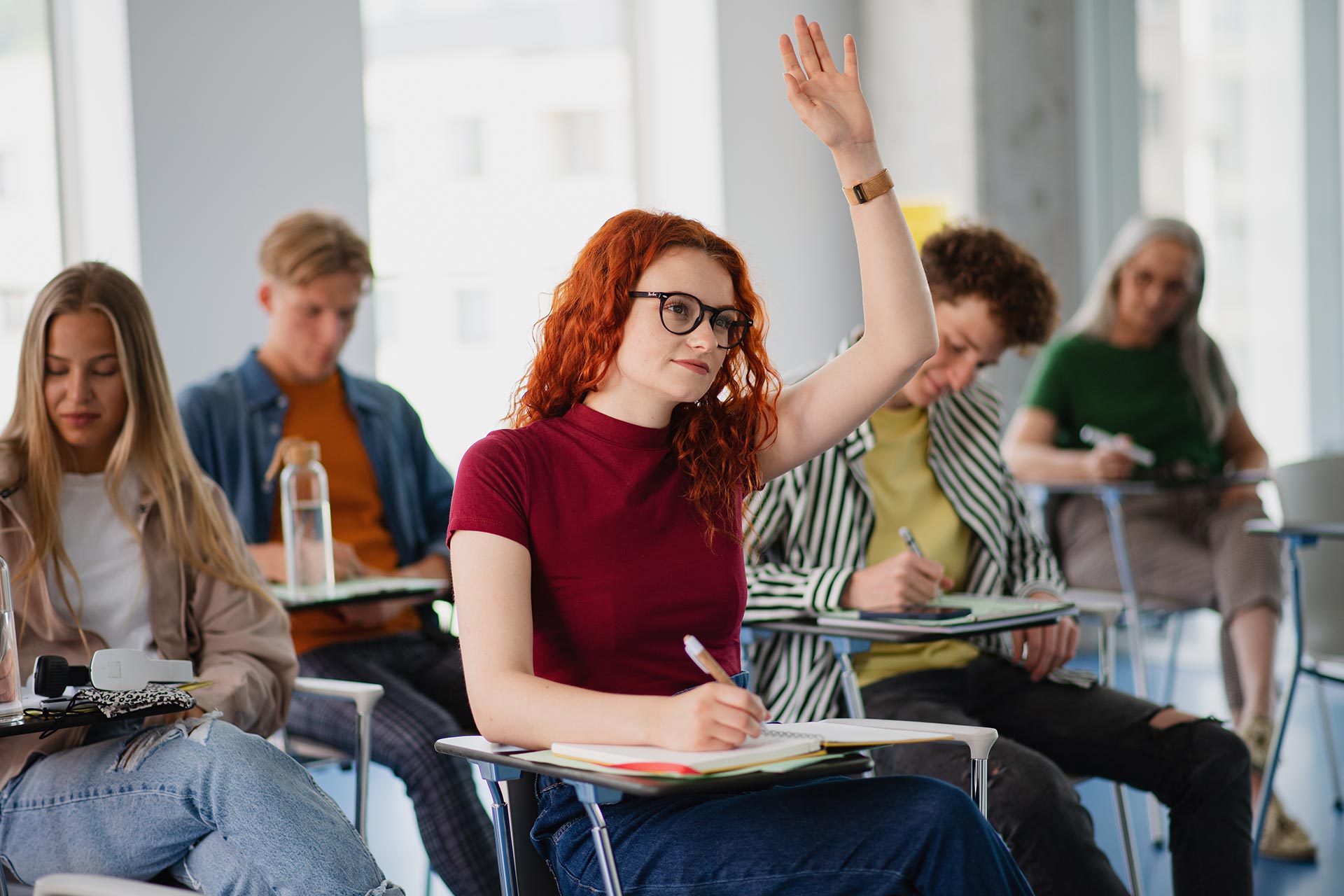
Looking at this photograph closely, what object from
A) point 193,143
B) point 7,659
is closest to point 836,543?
point 7,659

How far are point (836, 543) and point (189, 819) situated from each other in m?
1.16

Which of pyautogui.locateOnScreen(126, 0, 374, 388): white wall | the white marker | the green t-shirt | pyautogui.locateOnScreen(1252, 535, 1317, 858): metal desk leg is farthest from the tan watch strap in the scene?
pyautogui.locateOnScreen(126, 0, 374, 388): white wall

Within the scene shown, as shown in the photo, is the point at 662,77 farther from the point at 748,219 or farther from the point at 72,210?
the point at 72,210

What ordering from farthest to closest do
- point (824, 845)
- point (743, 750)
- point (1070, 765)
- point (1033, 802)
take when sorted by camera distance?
1. point (1070, 765)
2. point (1033, 802)
3. point (824, 845)
4. point (743, 750)

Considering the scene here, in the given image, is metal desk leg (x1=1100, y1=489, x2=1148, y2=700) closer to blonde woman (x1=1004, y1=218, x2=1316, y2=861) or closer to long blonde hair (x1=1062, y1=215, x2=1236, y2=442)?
blonde woman (x1=1004, y1=218, x2=1316, y2=861)

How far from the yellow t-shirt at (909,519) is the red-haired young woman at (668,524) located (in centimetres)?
67

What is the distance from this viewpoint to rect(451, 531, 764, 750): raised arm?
4.35ft

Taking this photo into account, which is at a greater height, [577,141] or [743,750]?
[577,141]

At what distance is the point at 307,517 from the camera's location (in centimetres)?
279

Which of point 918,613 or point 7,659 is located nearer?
point 7,659

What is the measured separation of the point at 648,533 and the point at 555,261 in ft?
13.6

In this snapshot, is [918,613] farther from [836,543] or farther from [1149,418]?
[1149,418]

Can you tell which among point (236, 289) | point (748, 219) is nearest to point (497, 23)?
point (748, 219)

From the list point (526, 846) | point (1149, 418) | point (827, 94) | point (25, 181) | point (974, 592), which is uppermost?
point (25, 181)
